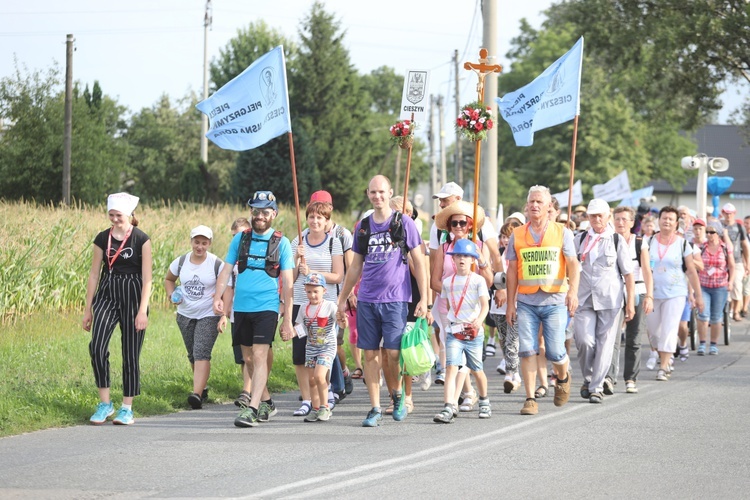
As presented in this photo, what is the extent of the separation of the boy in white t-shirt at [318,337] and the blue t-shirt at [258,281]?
0.34 meters

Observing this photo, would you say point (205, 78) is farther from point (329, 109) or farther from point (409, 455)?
point (409, 455)

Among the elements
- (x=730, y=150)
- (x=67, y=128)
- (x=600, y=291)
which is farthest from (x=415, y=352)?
(x=730, y=150)

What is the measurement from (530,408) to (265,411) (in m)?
2.41

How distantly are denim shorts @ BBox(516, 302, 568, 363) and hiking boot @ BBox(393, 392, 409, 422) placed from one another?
1.27 m

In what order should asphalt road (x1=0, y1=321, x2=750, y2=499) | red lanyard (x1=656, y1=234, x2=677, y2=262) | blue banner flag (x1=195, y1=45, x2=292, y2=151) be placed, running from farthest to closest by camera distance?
red lanyard (x1=656, y1=234, x2=677, y2=262) < blue banner flag (x1=195, y1=45, x2=292, y2=151) < asphalt road (x1=0, y1=321, x2=750, y2=499)

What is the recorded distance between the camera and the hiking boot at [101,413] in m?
10.0

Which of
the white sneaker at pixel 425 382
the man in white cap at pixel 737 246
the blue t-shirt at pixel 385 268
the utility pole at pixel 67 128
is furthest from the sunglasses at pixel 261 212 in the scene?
the utility pole at pixel 67 128

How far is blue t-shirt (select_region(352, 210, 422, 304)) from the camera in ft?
33.2

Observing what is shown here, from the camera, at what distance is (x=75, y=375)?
12.0 meters

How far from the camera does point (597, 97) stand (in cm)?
6294

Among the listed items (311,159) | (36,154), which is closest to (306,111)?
(311,159)

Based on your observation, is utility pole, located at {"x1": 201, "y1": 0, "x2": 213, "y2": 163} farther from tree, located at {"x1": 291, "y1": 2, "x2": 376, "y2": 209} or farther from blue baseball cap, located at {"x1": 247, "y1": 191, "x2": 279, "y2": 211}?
blue baseball cap, located at {"x1": 247, "y1": 191, "x2": 279, "y2": 211}

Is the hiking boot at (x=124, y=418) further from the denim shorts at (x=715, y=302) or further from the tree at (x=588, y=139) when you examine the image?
the tree at (x=588, y=139)

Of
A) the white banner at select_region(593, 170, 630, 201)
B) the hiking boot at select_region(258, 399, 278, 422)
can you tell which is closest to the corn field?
the hiking boot at select_region(258, 399, 278, 422)
